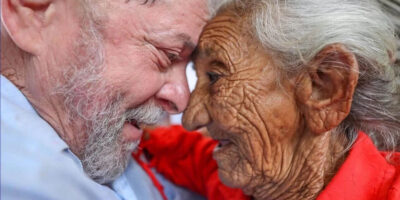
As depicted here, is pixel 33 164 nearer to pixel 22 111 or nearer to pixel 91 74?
pixel 22 111

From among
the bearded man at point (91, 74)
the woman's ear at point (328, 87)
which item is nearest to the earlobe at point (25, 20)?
the bearded man at point (91, 74)

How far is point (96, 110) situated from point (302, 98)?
0.62 metres

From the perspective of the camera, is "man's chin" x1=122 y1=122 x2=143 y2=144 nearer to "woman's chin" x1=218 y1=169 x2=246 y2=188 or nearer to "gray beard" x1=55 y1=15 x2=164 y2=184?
"gray beard" x1=55 y1=15 x2=164 y2=184

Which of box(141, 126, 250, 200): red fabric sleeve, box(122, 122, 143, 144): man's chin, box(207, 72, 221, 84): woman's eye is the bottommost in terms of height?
box(141, 126, 250, 200): red fabric sleeve

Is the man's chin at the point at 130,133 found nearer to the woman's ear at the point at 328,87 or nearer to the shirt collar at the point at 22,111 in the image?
the shirt collar at the point at 22,111

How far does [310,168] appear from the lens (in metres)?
1.26

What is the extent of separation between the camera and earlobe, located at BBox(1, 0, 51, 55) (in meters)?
1.10

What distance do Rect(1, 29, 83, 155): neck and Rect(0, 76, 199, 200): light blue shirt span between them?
1.8 inches

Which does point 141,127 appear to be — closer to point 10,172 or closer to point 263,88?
point 263,88

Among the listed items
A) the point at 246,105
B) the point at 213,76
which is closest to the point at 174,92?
the point at 213,76

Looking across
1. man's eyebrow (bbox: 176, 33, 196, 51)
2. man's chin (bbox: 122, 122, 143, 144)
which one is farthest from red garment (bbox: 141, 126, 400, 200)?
man's eyebrow (bbox: 176, 33, 196, 51)

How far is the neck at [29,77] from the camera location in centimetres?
116

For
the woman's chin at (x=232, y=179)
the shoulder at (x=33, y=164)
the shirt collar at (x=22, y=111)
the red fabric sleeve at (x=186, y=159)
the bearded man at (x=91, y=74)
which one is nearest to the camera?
the shoulder at (x=33, y=164)

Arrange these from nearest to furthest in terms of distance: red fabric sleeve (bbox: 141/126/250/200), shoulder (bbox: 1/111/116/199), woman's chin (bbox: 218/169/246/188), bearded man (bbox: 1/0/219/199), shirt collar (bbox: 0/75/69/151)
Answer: shoulder (bbox: 1/111/116/199)
shirt collar (bbox: 0/75/69/151)
bearded man (bbox: 1/0/219/199)
woman's chin (bbox: 218/169/246/188)
red fabric sleeve (bbox: 141/126/250/200)
